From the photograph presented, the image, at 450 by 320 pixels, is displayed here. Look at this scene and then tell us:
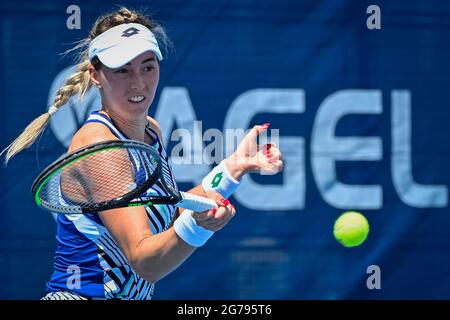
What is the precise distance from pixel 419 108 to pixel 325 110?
465 millimetres

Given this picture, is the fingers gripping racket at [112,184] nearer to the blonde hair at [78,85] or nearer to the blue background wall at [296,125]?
the blonde hair at [78,85]

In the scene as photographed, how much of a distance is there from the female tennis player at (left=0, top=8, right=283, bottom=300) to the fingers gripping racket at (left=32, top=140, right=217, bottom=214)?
0.07 metres

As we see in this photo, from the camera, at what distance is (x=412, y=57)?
4.23m

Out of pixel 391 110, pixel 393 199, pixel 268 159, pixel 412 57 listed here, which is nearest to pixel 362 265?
pixel 393 199

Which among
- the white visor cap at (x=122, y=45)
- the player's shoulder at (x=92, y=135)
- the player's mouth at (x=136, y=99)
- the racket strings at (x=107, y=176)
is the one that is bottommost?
the racket strings at (x=107, y=176)

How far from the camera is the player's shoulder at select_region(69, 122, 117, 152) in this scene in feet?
7.94

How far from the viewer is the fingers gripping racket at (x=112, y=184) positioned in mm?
2262

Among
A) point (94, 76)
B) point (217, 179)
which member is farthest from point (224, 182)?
point (94, 76)

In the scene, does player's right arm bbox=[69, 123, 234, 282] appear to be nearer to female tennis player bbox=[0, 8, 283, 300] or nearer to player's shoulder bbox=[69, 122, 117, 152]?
female tennis player bbox=[0, 8, 283, 300]

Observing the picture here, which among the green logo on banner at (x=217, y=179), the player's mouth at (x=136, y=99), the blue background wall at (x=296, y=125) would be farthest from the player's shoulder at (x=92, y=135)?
the blue background wall at (x=296, y=125)

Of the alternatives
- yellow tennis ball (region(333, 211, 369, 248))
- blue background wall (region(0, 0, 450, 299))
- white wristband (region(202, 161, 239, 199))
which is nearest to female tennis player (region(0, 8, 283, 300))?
white wristband (region(202, 161, 239, 199))

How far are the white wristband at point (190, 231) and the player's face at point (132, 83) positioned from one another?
397 millimetres
